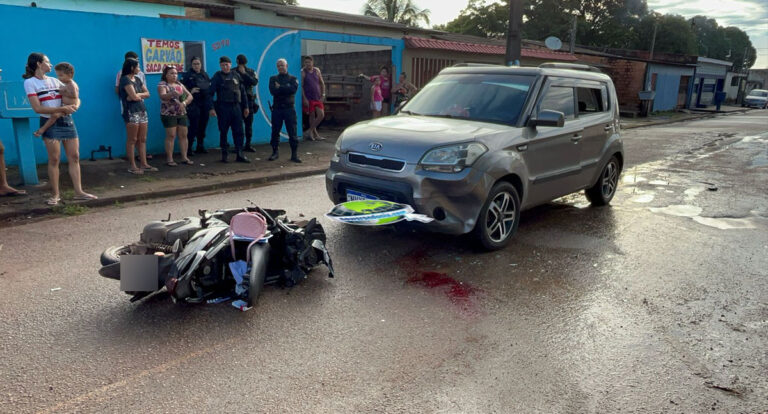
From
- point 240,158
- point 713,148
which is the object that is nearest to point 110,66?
point 240,158

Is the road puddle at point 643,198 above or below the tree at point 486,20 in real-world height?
below

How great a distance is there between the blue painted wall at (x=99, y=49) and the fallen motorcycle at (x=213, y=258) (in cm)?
640

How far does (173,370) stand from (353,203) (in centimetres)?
225

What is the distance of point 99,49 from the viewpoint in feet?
30.9

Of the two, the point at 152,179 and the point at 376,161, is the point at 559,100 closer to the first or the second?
the point at 376,161

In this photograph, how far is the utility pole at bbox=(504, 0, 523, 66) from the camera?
42.4 ft

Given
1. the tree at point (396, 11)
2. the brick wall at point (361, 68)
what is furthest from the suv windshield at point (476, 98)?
the tree at point (396, 11)

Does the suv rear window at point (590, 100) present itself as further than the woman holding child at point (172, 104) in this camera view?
No

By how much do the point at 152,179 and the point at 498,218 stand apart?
5749 millimetres

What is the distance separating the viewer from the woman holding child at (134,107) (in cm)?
833

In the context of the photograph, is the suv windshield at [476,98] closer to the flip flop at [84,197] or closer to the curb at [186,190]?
the curb at [186,190]

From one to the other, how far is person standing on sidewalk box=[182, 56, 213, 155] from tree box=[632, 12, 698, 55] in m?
53.8

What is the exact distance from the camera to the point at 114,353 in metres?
3.31

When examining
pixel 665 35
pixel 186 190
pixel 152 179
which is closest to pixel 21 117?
pixel 152 179
